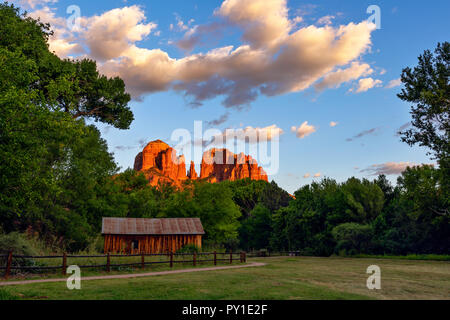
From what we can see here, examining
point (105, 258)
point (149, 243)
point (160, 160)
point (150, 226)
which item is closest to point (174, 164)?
point (160, 160)

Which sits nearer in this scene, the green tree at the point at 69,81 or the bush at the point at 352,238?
the green tree at the point at 69,81

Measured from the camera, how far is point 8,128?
55.5ft

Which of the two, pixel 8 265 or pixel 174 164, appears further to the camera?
pixel 174 164

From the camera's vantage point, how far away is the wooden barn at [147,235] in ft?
103

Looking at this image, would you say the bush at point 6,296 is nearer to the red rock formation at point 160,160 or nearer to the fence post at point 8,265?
the fence post at point 8,265

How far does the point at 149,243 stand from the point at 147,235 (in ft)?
2.63

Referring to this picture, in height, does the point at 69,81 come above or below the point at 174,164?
below

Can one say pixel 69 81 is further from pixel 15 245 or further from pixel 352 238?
pixel 352 238

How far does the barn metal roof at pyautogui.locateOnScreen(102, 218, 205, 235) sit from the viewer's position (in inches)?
1249

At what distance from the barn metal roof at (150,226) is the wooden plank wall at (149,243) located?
2.13 feet

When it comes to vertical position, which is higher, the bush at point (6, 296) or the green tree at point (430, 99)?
the green tree at point (430, 99)

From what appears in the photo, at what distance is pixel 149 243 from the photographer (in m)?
33.0

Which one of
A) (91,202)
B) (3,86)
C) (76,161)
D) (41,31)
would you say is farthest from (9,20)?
(91,202)

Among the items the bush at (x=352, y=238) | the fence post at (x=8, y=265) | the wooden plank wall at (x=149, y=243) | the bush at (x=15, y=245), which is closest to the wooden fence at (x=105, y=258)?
the fence post at (x=8, y=265)
